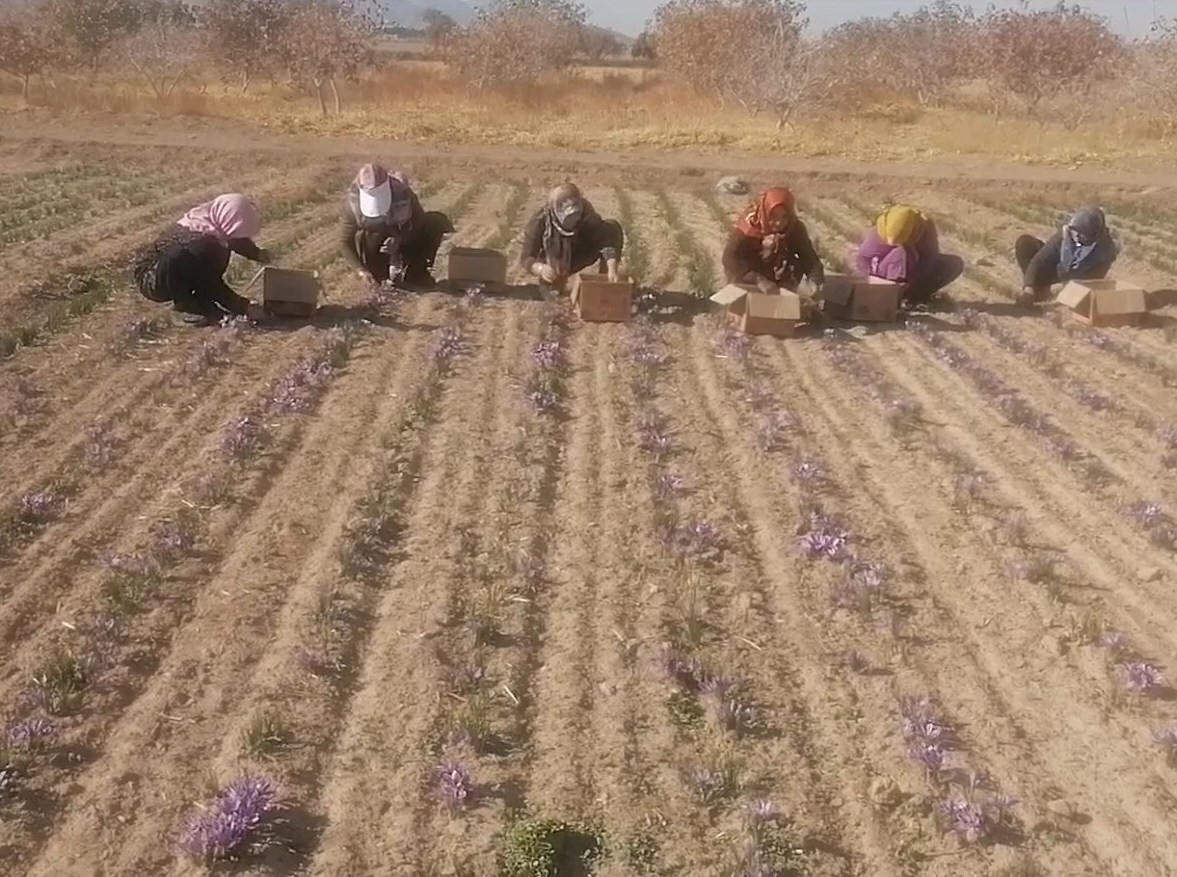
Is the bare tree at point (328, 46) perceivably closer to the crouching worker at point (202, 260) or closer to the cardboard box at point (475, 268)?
the cardboard box at point (475, 268)

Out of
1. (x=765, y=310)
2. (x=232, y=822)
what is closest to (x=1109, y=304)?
(x=765, y=310)

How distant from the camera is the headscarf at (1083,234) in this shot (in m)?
11.2

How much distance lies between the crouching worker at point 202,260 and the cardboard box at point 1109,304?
7076 mm

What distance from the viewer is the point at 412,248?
37.2 feet

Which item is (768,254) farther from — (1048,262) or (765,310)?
(1048,262)

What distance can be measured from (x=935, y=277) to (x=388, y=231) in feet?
16.6

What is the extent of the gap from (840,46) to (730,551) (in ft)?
135

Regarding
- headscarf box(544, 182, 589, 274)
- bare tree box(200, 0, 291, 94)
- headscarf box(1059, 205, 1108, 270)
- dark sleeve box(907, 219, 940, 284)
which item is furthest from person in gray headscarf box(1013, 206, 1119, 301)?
bare tree box(200, 0, 291, 94)

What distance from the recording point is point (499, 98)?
37469 millimetres

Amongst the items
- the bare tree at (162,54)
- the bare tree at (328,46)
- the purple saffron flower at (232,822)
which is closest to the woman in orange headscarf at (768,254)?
the purple saffron flower at (232,822)

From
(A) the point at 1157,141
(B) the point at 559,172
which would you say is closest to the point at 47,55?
(B) the point at 559,172

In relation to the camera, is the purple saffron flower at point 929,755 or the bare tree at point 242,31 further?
the bare tree at point 242,31

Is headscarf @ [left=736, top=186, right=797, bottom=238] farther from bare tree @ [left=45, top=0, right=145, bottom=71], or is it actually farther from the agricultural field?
bare tree @ [left=45, top=0, right=145, bottom=71]

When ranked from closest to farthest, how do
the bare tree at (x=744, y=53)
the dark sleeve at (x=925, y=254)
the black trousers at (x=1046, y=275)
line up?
the dark sleeve at (x=925, y=254), the black trousers at (x=1046, y=275), the bare tree at (x=744, y=53)
